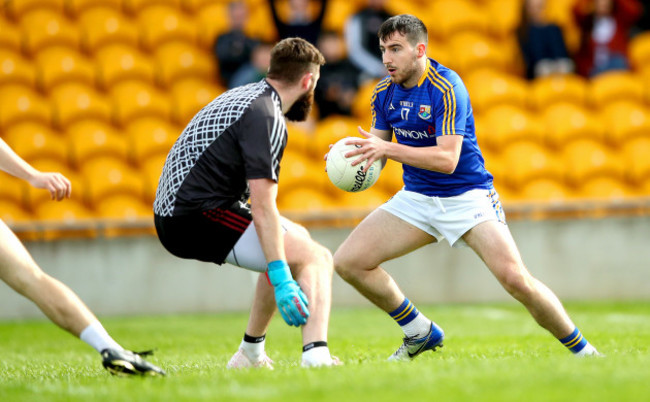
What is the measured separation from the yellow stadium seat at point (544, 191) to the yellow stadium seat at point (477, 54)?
2.64 metres

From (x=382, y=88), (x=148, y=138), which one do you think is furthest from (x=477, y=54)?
(x=382, y=88)

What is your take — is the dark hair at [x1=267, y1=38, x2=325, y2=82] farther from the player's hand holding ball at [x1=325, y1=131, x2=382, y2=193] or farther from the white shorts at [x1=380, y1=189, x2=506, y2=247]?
the white shorts at [x1=380, y1=189, x2=506, y2=247]

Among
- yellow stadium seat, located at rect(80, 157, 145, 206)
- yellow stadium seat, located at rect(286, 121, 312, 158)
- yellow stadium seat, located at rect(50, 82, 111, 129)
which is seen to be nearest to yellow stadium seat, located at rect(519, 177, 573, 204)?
yellow stadium seat, located at rect(286, 121, 312, 158)

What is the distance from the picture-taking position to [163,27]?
15.9 m

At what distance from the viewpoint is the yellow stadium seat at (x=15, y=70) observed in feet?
48.5

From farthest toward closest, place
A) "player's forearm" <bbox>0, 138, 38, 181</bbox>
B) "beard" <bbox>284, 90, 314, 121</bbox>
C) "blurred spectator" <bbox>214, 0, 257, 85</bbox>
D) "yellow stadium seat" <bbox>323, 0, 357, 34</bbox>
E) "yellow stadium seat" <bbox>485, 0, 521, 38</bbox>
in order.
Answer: "yellow stadium seat" <bbox>485, 0, 521, 38</bbox> < "yellow stadium seat" <bbox>323, 0, 357, 34</bbox> < "blurred spectator" <bbox>214, 0, 257, 85</bbox> < "beard" <bbox>284, 90, 314, 121</bbox> < "player's forearm" <bbox>0, 138, 38, 181</bbox>

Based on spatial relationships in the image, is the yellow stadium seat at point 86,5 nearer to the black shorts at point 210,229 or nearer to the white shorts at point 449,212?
the white shorts at point 449,212

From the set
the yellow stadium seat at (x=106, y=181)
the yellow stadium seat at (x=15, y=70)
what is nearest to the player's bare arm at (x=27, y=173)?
the yellow stadium seat at (x=106, y=181)

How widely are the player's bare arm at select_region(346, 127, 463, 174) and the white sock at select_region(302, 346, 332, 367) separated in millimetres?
1229

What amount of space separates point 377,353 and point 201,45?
31.8ft

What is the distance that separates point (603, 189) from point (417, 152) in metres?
8.67

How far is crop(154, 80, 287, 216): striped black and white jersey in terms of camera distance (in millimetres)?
5523

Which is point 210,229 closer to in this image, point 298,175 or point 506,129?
point 298,175

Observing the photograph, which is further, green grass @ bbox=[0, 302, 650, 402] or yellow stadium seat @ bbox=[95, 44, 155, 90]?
yellow stadium seat @ bbox=[95, 44, 155, 90]
